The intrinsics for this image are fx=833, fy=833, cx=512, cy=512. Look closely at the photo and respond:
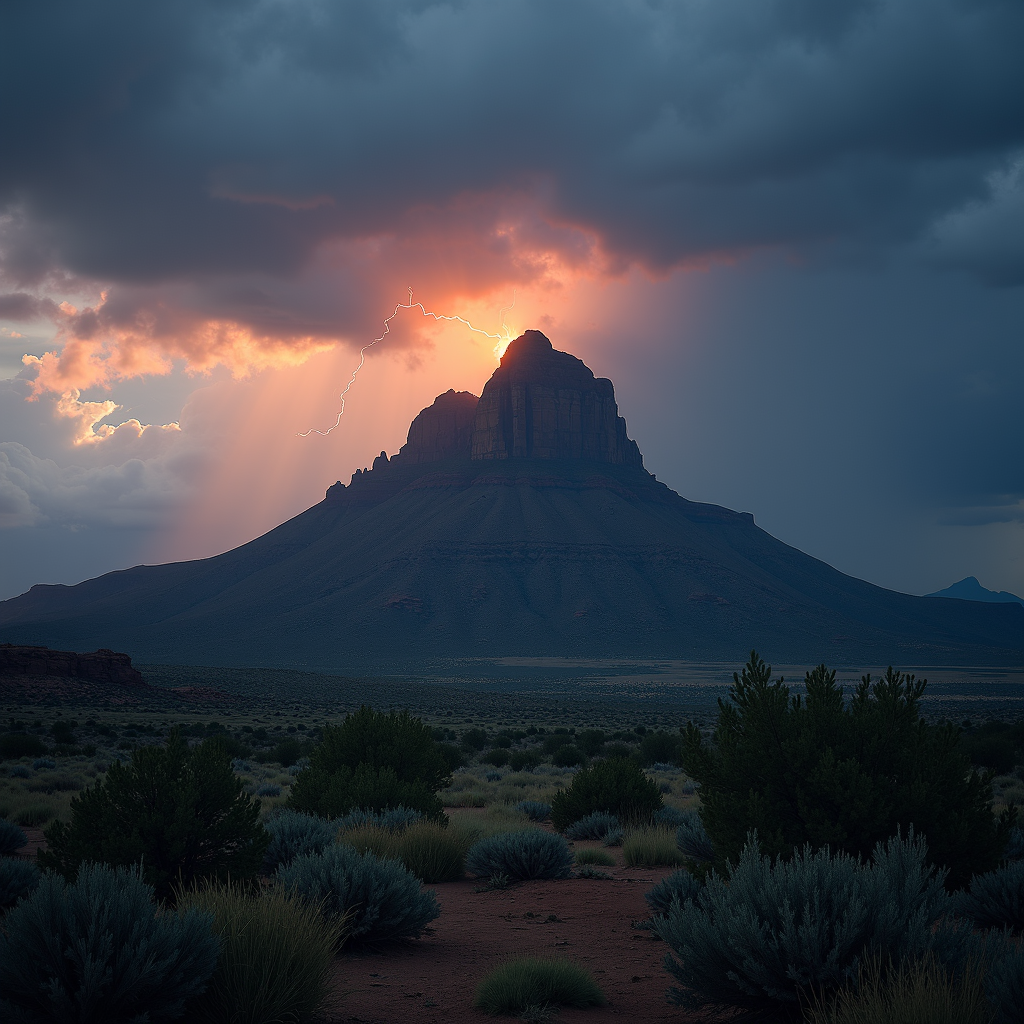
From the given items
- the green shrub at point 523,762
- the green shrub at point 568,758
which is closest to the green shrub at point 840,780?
the green shrub at point 523,762

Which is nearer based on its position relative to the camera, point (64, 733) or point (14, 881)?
point (14, 881)

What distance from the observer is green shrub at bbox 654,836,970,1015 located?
202 inches

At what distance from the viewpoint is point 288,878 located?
309 inches

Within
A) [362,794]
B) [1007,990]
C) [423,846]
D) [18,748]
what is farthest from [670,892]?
[18,748]

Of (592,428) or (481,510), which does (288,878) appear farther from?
(592,428)

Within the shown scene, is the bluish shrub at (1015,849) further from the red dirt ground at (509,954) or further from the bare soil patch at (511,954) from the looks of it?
the red dirt ground at (509,954)

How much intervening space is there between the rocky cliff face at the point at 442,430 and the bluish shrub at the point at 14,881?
180 meters

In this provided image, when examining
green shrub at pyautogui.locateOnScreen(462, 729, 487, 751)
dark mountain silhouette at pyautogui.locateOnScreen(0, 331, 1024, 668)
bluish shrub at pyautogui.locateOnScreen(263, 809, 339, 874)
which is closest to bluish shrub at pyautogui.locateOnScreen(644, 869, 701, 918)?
bluish shrub at pyautogui.locateOnScreen(263, 809, 339, 874)

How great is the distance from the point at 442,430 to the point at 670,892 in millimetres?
187058

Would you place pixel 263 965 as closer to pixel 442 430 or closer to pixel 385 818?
pixel 385 818

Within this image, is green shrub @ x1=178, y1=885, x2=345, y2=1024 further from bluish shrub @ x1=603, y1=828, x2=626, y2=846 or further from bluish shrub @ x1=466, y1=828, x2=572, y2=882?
bluish shrub @ x1=603, y1=828, x2=626, y2=846

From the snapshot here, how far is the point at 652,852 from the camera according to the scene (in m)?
12.2

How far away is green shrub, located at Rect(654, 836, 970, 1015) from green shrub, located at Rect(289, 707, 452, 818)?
8177 millimetres

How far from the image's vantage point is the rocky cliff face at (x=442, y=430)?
19112 cm
